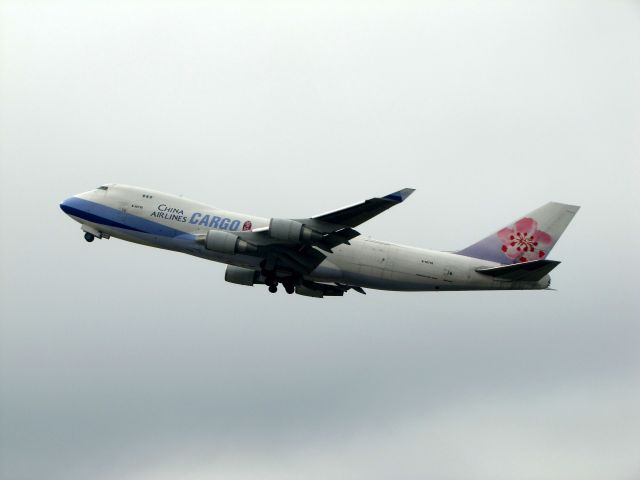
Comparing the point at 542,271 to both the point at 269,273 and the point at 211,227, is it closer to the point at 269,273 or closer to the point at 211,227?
the point at 269,273

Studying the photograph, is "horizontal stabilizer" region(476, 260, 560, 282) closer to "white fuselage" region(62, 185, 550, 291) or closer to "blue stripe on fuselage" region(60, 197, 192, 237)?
"white fuselage" region(62, 185, 550, 291)

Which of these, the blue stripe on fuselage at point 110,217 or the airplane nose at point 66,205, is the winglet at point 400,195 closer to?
the blue stripe on fuselage at point 110,217

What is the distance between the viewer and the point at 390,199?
41.5m

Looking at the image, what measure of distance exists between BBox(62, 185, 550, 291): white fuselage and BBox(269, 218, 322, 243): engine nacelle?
292cm

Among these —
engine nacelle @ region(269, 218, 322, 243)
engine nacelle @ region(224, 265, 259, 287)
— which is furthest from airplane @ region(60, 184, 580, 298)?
engine nacelle @ region(224, 265, 259, 287)

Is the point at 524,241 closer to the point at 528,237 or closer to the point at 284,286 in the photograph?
the point at 528,237

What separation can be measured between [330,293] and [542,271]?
43.7ft

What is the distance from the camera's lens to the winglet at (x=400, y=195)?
134 ft

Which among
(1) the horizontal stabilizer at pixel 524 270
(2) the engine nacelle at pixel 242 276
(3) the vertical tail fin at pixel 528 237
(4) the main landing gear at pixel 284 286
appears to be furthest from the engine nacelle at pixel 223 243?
(1) the horizontal stabilizer at pixel 524 270

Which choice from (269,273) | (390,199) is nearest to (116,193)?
(269,273)

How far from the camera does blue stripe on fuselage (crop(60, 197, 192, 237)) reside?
157 ft

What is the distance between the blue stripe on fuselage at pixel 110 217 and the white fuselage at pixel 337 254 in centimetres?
6

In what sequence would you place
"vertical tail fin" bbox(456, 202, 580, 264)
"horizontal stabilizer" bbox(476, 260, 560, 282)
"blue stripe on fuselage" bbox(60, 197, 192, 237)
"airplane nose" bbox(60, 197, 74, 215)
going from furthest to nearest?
"airplane nose" bbox(60, 197, 74, 215) < "vertical tail fin" bbox(456, 202, 580, 264) < "blue stripe on fuselage" bbox(60, 197, 192, 237) < "horizontal stabilizer" bbox(476, 260, 560, 282)

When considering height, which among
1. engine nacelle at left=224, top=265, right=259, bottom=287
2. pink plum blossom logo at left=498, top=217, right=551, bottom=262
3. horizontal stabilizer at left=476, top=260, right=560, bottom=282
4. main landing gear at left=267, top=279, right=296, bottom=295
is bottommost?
main landing gear at left=267, top=279, right=296, bottom=295
